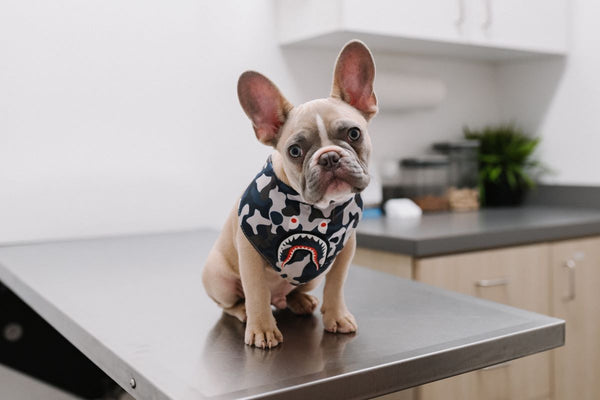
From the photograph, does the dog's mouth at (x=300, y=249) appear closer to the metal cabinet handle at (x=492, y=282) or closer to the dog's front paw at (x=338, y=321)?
the dog's front paw at (x=338, y=321)

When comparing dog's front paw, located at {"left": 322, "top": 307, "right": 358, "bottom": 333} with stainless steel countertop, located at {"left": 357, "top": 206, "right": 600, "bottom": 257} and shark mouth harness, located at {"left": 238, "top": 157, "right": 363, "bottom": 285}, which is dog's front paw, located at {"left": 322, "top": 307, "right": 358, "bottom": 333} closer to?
shark mouth harness, located at {"left": 238, "top": 157, "right": 363, "bottom": 285}

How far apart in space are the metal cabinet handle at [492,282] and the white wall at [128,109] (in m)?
0.86

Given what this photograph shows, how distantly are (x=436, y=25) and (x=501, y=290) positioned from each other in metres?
0.96

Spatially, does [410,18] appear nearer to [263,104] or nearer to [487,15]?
[487,15]

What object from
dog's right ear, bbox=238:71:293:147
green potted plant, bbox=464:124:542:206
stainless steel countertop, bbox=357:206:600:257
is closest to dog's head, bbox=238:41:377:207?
dog's right ear, bbox=238:71:293:147

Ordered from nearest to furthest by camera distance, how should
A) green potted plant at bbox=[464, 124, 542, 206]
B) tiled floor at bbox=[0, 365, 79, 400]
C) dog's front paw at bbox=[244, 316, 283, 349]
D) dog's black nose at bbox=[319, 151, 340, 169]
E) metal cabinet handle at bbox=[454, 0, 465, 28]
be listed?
dog's black nose at bbox=[319, 151, 340, 169]
dog's front paw at bbox=[244, 316, 283, 349]
tiled floor at bbox=[0, 365, 79, 400]
metal cabinet handle at bbox=[454, 0, 465, 28]
green potted plant at bbox=[464, 124, 542, 206]

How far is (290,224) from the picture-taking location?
2.56 ft

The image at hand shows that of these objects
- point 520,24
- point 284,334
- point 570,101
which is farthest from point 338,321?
point 570,101

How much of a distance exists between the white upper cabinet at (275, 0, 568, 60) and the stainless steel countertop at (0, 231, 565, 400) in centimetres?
96

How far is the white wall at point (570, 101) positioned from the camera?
2.40 metres

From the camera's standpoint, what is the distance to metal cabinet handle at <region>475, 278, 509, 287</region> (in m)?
1.78

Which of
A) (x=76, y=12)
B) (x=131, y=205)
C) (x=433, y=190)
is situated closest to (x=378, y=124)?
(x=433, y=190)

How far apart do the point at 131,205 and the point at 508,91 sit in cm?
186

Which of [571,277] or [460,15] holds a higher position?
[460,15]
